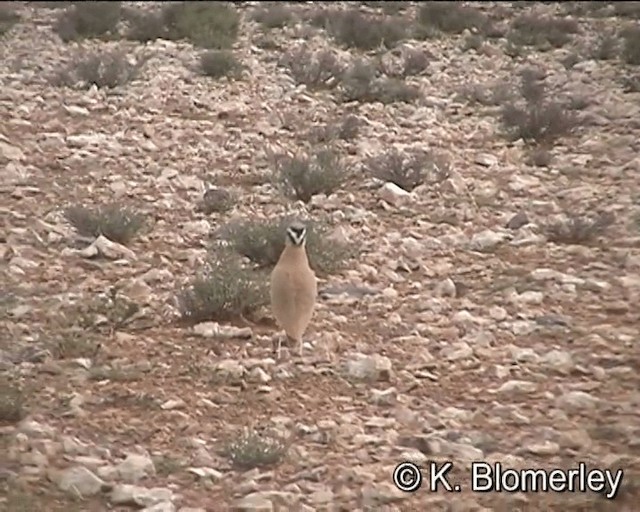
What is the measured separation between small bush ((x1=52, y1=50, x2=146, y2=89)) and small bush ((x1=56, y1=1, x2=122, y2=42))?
3171mm

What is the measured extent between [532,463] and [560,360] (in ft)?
3.55

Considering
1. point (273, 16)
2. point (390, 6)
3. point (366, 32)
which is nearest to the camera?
point (366, 32)

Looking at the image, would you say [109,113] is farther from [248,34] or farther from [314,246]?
[248,34]

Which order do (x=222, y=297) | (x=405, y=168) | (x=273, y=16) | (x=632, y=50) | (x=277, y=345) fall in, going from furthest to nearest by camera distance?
(x=273, y=16) < (x=632, y=50) < (x=405, y=168) < (x=222, y=297) < (x=277, y=345)

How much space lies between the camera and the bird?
5.29m

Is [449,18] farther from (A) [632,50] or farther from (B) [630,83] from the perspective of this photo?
(B) [630,83]

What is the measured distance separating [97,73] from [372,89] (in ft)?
10.4

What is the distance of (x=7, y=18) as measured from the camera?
17031 mm

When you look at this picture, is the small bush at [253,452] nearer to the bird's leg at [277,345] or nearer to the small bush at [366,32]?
the bird's leg at [277,345]

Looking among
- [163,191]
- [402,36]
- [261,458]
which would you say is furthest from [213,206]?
[402,36]

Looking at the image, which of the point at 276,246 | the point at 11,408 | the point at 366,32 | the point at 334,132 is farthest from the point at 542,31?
the point at 11,408

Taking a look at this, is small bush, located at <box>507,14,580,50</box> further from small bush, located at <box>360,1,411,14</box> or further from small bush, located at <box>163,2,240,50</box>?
small bush, located at <box>163,2,240,50</box>

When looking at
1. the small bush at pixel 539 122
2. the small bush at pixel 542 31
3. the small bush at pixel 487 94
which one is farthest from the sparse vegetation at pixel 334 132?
the small bush at pixel 542 31

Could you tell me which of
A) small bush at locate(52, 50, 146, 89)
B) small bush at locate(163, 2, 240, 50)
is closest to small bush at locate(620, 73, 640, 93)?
small bush at locate(163, 2, 240, 50)
